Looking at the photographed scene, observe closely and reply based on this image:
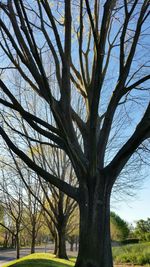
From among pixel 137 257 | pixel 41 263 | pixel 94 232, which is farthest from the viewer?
pixel 137 257

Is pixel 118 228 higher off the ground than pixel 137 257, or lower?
higher

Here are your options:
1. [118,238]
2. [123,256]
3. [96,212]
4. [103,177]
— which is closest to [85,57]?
[103,177]

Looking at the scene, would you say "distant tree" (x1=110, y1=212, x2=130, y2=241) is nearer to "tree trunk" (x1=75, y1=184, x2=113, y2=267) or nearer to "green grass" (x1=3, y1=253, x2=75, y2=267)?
"green grass" (x1=3, y1=253, x2=75, y2=267)

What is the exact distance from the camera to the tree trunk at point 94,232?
736cm

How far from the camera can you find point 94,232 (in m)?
7.51

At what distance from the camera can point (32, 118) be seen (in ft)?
26.5

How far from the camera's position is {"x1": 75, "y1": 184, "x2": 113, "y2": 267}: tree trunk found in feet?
24.1

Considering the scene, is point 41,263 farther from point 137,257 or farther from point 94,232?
point 137,257

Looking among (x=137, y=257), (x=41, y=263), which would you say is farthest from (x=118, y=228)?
(x=41, y=263)

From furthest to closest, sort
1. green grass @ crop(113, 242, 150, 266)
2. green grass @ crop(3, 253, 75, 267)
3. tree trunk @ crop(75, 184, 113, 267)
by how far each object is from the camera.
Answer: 1. green grass @ crop(113, 242, 150, 266)
2. green grass @ crop(3, 253, 75, 267)
3. tree trunk @ crop(75, 184, 113, 267)

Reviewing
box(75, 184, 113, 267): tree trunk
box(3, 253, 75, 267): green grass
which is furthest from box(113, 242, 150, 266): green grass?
box(75, 184, 113, 267): tree trunk

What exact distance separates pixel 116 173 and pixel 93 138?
1.09 meters

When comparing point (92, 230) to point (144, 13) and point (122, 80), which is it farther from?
point (144, 13)

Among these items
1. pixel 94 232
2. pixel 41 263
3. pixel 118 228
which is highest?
pixel 118 228
